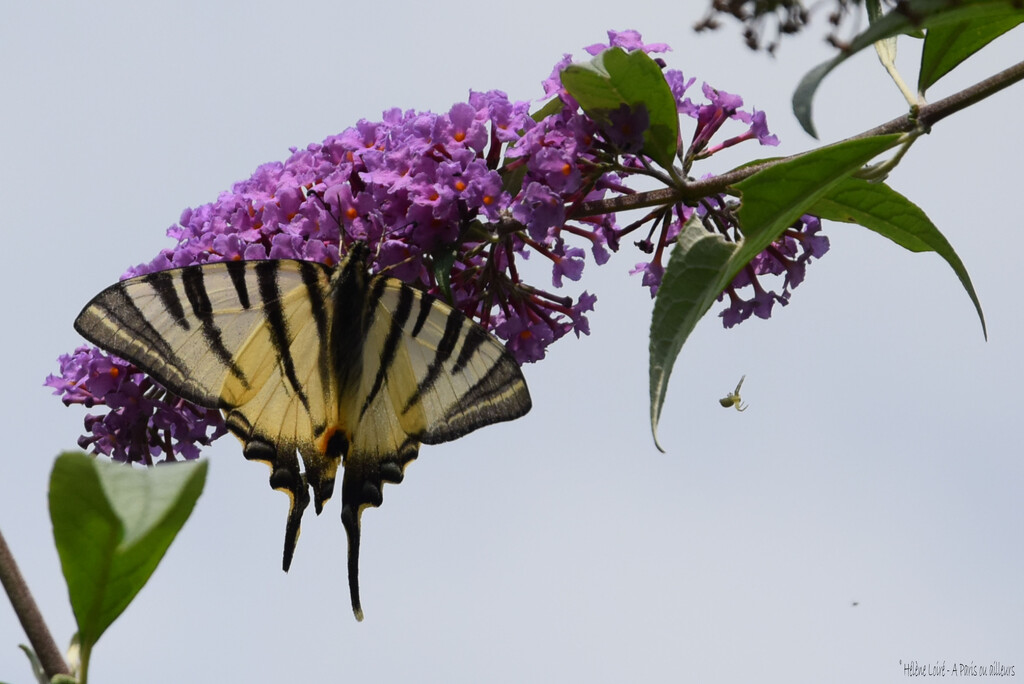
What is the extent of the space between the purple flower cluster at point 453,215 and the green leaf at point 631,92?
0.04 meters

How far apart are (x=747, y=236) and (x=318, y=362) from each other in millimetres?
1442

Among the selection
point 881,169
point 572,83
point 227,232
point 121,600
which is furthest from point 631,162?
point 121,600

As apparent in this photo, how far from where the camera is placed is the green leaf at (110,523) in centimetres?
158

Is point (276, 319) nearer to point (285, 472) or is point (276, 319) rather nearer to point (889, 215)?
point (285, 472)

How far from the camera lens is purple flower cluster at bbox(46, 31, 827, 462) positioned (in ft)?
9.14

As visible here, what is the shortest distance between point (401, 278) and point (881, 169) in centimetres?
128

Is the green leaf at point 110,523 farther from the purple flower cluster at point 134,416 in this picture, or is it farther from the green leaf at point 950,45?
the green leaf at point 950,45

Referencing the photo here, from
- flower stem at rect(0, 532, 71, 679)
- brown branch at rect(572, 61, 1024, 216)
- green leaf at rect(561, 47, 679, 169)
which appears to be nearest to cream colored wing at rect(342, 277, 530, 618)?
brown branch at rect(572, 61, 1024, 216)

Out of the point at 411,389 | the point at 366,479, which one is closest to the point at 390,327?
the point at 411,389

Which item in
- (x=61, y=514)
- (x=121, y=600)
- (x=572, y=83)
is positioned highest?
(x=572, y=83)

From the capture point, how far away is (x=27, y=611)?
1618 millimetres

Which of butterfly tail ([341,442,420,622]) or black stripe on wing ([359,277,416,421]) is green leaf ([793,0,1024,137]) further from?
butterfly tail ([341,442,420,622])

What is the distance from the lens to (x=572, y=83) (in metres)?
2.68

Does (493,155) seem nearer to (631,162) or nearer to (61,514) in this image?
(631,162)
